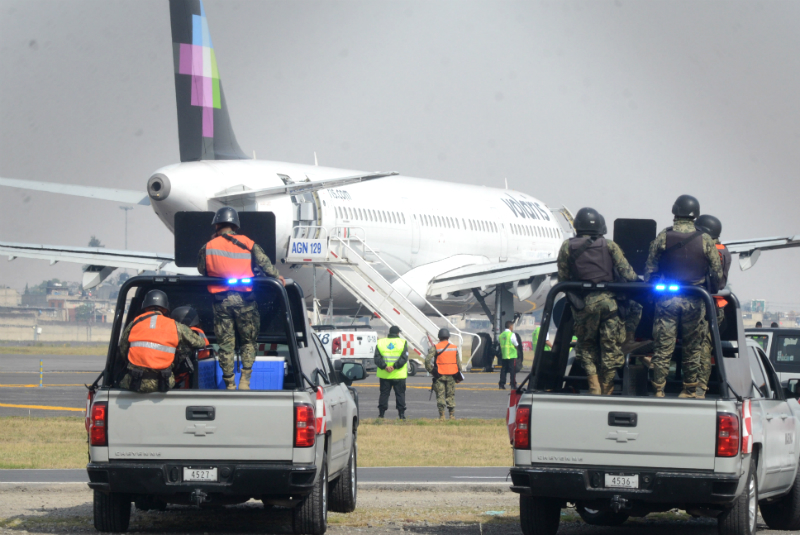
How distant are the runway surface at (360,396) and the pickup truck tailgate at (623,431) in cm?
1338

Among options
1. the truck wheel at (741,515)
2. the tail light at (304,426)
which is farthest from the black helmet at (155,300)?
the truck wheel at (741,515)

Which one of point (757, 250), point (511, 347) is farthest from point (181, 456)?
point (757, 250)

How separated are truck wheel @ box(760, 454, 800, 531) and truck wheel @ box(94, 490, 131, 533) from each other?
5512 mm

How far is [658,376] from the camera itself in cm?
878

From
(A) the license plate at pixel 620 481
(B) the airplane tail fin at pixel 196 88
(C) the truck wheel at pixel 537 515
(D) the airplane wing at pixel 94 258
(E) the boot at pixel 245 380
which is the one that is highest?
(B) the airplane tail fin at pixel 196 88

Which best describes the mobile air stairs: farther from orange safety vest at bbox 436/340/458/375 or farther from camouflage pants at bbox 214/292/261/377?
camouflage pants at bbox 214/292/261/377

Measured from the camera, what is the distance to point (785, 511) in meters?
10.0

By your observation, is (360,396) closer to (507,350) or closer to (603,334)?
(507,350)

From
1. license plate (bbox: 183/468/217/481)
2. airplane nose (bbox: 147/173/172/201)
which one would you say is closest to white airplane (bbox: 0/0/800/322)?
airplane nose (bbox: 147/173/172/201)

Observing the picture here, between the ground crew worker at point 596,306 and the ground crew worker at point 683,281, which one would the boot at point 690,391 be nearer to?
the ground crew worker at point 683,281

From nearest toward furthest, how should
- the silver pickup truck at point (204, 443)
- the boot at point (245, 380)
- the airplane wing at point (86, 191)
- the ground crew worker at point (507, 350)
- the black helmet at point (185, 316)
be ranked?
the silver pickup truck at point (204, 443)
the boot at point (245, 380)
the black helmet at point (185, 316)
the airplane wing at point (86, 191)
the ground crew worker at point (507, 350)

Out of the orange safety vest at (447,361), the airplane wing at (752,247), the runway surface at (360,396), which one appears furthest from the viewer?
the airplane wing at (752,247)

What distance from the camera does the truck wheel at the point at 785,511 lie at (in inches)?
391

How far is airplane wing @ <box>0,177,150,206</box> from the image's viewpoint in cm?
2444
